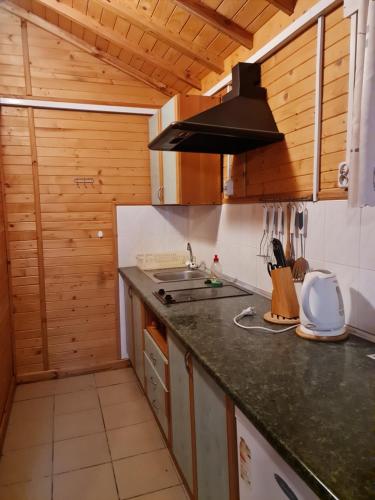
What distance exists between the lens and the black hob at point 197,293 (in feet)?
6.44

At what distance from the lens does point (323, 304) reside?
1.33 metres

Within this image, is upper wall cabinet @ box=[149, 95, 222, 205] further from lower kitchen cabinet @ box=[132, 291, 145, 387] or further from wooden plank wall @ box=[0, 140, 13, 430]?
wooden plank wall @ box=[0, 140, 13, 430]

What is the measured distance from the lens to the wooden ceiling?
1.85 metres

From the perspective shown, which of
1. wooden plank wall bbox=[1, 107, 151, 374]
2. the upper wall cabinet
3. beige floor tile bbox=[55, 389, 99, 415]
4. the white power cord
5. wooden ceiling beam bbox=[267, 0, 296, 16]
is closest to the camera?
the white power cord

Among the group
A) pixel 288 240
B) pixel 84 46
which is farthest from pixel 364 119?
pixel 84 46

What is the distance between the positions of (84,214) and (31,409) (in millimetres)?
1518

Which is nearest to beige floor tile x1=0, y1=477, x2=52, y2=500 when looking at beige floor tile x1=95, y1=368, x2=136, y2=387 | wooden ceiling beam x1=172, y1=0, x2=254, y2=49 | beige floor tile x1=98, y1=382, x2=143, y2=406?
beige floor tile x1=98, y1=382, x2=143, y2=406

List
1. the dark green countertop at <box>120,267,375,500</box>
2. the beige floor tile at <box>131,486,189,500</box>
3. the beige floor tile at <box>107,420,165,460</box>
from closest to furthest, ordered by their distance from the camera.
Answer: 1. the dark green countertop at <box>120,267,375,500</box>
2. the beige floor tile at <box>131,486,189,500</box>
3. the beige floor tile at <box>107,420,165,460</box>

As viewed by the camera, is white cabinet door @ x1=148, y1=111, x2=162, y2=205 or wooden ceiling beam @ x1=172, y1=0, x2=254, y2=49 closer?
wooden ceiling beam @ x1=172, y1=0, x2=254, y2=49

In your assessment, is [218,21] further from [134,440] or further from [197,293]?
[134,440]

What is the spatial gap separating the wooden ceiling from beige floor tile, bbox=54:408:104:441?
2473mm

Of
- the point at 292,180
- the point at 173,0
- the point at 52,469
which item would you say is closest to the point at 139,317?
the point at 52,469

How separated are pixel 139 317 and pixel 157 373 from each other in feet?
1.64

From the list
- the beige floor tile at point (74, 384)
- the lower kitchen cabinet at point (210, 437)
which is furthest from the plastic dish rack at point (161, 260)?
the lower kitchen cabinet at point (210, 437)
